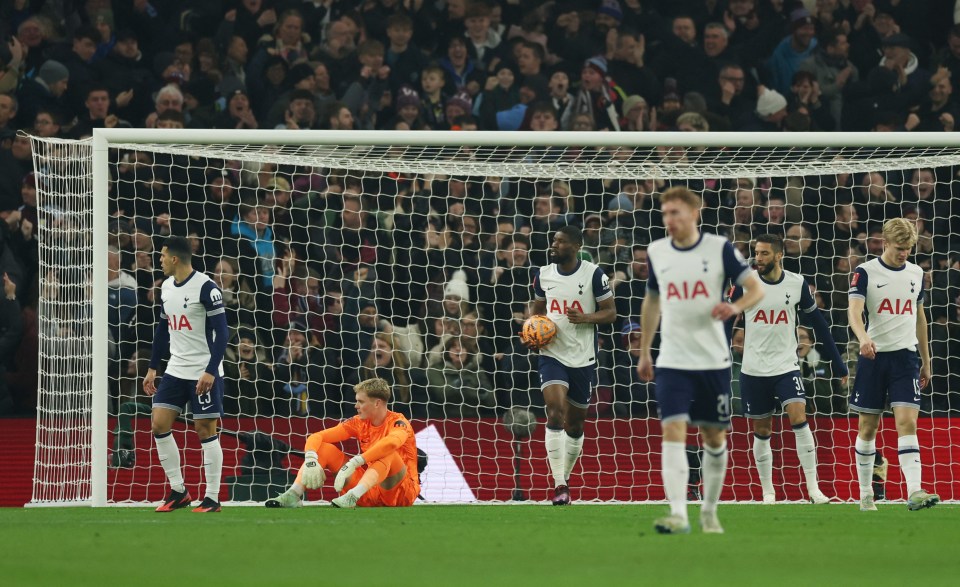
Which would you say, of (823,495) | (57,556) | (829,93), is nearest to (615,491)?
(823,495)

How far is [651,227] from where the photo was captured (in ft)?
44.4

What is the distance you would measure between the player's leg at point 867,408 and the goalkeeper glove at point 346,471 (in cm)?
382

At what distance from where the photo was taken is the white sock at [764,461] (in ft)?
39.0

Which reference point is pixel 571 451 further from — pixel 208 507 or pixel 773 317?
pixel 208 507

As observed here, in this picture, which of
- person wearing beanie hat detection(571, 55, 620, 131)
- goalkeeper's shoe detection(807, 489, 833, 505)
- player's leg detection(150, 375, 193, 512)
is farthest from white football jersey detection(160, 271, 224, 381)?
person wearing beanie hat detection(571, 55, 620, 131)

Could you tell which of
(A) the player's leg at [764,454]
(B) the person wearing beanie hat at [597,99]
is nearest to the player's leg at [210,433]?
(A) the player's leg at [764,454]

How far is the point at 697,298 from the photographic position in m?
7.75

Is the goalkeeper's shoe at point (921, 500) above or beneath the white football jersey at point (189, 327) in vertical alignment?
beneath

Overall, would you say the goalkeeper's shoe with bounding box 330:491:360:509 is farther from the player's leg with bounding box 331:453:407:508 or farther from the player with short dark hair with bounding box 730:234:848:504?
the player with short dark hair with bounding box 730:234:848:504

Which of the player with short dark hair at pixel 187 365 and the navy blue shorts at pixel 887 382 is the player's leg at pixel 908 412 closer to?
the navy blue shorts at pixel 887 382

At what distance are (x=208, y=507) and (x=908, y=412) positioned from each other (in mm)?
5287

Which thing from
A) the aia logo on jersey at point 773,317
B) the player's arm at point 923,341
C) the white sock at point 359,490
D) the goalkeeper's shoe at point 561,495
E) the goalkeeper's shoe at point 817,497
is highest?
the aia logo on jersey at point 773,317

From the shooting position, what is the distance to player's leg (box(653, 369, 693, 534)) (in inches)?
300

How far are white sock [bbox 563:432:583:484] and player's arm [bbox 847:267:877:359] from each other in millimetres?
2629
